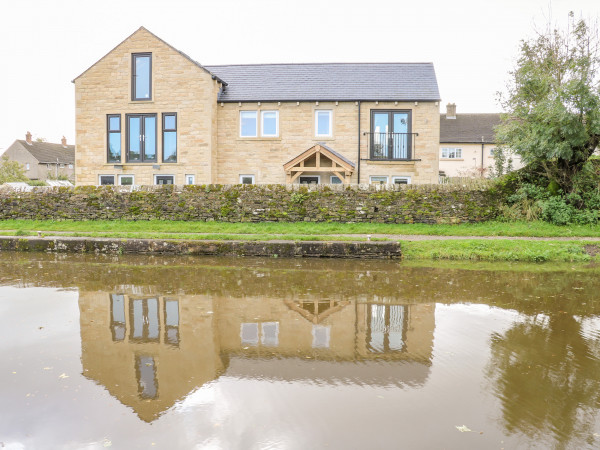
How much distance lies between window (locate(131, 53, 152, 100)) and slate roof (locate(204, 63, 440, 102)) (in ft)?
12.0

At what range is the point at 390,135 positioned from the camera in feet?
76.0

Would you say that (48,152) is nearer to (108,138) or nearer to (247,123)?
(108,138)

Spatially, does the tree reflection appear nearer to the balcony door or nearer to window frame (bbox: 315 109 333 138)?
the balcony door

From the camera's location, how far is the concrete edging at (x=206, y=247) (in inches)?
513

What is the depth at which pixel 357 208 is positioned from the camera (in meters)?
17.3

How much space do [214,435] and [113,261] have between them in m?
9.68

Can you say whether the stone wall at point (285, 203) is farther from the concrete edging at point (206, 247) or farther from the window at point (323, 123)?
the window at point (323, 123)

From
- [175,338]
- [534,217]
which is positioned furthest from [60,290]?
[534,217]

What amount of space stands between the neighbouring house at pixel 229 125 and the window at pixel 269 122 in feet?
0.16

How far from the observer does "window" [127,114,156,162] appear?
2372cm

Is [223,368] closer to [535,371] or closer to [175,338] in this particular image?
[175,338]

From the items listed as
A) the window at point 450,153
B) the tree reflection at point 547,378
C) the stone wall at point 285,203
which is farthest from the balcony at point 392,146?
the window at point 450,153

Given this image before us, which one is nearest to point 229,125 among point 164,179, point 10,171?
point 164,179

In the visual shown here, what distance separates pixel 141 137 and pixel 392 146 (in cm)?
1225
